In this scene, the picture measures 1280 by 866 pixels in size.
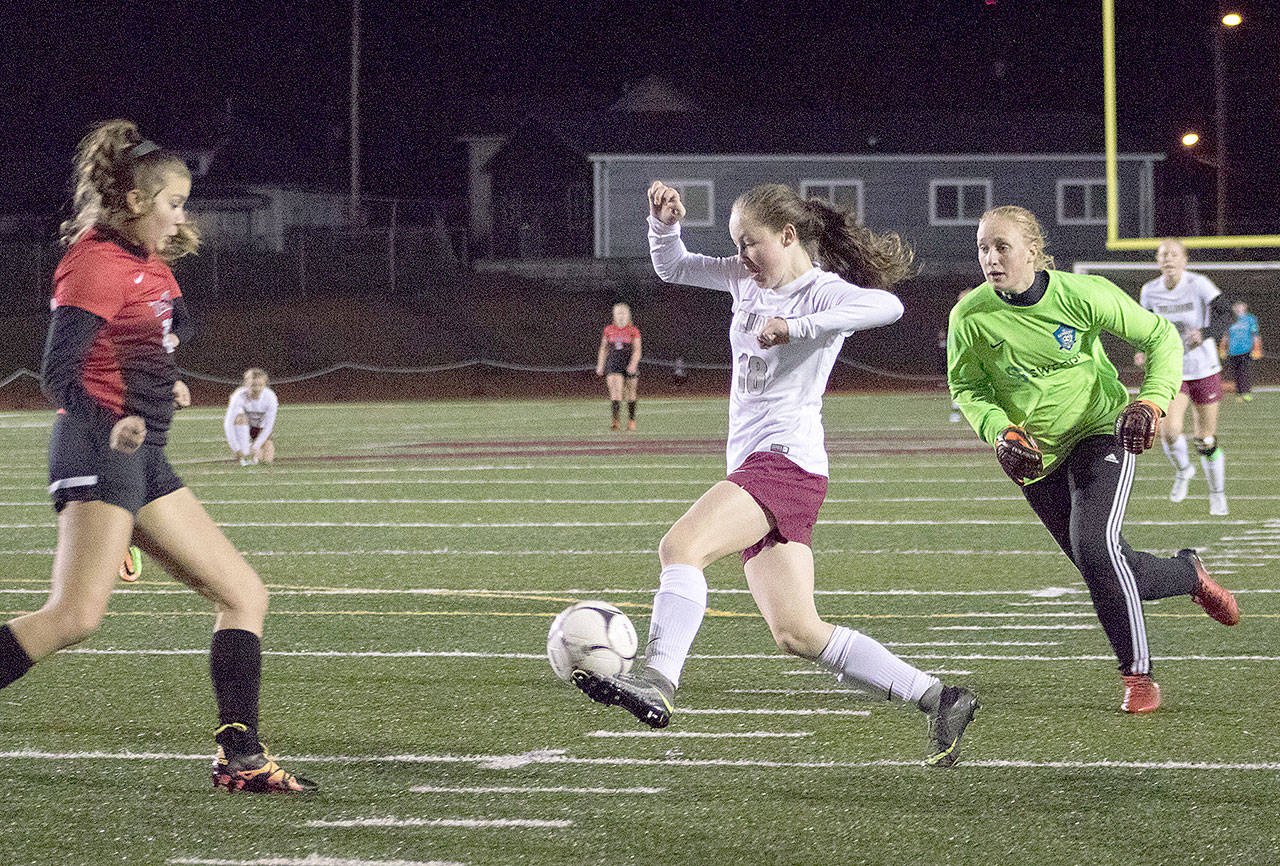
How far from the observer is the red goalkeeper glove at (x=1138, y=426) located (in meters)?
5.45

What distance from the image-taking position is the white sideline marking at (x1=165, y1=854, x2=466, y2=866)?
3932 millimetres

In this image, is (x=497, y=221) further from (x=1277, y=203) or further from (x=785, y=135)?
(x=1277, y=203)

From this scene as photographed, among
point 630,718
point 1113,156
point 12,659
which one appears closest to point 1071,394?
point 630,718

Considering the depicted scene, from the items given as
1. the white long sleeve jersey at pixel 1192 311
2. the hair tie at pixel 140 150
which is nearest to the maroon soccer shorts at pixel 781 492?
the hair tie at pixel 140 150

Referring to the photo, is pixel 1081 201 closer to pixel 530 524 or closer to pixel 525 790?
pixel 530 524

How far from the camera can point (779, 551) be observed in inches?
186

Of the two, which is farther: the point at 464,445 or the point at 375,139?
the point at 375,139

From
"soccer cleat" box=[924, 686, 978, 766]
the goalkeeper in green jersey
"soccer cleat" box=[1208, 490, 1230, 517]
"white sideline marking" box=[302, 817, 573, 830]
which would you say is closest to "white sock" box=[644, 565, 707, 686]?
"white sideline marking" box=[302, 817, 573, 830]

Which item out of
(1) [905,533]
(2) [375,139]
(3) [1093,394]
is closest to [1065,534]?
(3) [1093,394]

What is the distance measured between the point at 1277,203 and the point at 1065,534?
16060mm

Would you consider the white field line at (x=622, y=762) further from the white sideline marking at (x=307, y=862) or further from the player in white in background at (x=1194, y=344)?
the player in white in background at (x=1194, y=344)

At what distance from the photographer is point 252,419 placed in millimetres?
16797

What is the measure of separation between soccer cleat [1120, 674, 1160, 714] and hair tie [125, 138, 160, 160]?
142 inches

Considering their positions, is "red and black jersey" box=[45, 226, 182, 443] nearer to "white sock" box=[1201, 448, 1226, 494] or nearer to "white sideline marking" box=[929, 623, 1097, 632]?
"white sideline marking" box=[929, 623, 1097, 632]
